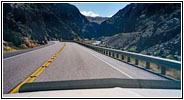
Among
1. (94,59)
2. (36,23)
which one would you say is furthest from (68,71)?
(36,23)

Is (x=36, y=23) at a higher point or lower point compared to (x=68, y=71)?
higher

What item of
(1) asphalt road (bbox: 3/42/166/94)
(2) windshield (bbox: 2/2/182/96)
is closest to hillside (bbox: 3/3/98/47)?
(2) windshield (bbox: 2/2/182/96)

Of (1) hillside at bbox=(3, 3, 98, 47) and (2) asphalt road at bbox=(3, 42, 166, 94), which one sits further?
(1) hillside at bbox=(3, 3, 98, 47)

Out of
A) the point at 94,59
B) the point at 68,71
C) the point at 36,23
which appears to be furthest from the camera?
the point at 36,23

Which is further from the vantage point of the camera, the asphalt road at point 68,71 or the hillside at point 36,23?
the hillside at point 36,23

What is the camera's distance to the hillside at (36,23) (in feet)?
153

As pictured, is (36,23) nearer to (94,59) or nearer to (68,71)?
(94,59)

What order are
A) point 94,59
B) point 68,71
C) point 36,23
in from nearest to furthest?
point 68,71 → point 94,59 → point 36,23

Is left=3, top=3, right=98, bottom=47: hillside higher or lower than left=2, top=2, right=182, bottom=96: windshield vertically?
higher

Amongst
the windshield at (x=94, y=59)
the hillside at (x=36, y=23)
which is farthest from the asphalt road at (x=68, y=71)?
the hillside at (x=36, y=23)

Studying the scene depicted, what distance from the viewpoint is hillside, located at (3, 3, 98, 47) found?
46.5m

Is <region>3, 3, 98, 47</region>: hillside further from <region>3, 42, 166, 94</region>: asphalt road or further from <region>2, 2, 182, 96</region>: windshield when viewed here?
<region>3, 42, 166, 94</region>: asphalt road

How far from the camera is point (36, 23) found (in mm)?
79438

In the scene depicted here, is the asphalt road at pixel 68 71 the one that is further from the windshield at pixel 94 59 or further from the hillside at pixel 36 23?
the hillside at pixel 36 23
